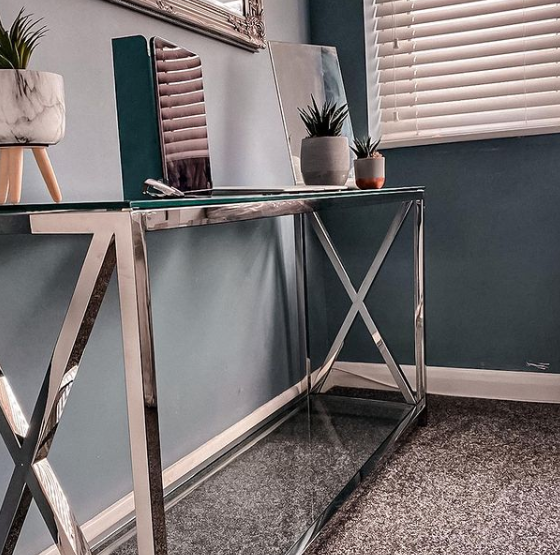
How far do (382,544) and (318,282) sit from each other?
72cm

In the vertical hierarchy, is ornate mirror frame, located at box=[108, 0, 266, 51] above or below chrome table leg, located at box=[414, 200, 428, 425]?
above

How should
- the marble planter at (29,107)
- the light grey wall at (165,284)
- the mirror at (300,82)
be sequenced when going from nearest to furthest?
the marble planter at (29,107) → the light grey wall at (165,284) → the mirror at (300,82)

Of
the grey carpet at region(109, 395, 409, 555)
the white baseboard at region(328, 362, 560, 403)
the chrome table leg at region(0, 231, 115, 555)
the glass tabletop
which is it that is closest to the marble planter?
the glass tabletop

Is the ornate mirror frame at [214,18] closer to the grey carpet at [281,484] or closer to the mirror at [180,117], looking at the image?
the mirror at [180,117]

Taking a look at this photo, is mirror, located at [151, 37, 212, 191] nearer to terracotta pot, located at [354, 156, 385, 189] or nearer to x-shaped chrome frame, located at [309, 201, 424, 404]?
terracotta pot, located at [354, 156, 385, 189]

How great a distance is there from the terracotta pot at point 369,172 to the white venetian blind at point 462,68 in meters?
0.54

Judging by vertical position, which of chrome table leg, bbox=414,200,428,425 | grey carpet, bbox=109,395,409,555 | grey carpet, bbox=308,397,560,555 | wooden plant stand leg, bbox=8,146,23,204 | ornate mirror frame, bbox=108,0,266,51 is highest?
ornate mirror frame, bbox=108,0,266,51

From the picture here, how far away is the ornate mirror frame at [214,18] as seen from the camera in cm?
142

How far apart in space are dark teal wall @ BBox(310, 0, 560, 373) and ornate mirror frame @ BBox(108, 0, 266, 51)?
0.50 m

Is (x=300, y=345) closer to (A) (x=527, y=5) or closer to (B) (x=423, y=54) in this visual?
(B) (x=423, y=54)

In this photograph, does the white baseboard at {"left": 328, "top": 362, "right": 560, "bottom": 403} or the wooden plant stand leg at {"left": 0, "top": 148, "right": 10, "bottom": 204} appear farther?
the white baseboard at {"left": 328, "top": 362, "right": 560, "bottom": 403}

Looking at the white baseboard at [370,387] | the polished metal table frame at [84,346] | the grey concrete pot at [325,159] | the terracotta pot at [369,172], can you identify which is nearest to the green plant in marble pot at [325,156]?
the grey concrete pot at [325,159]

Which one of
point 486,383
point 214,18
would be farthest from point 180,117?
point 486,383

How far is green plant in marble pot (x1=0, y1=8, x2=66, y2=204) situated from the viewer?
0.90m
